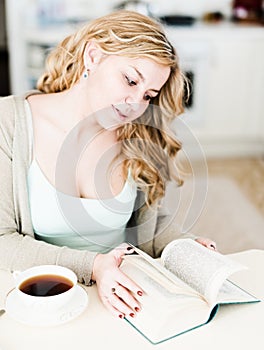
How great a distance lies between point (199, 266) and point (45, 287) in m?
0.31

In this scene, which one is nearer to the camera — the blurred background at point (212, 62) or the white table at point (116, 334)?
the white table at point (116, 334)

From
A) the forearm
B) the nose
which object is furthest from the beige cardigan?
the nose

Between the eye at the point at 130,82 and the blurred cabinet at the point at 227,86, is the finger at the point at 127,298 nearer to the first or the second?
the eye at the point at 130,82

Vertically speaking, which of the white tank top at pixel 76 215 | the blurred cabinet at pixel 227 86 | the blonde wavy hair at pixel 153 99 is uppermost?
the blonde wavy hair at pixel 153 99

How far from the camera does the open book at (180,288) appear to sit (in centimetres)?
106

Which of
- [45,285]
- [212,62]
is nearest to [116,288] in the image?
[45,285]

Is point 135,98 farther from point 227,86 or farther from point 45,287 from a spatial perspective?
point 227,86

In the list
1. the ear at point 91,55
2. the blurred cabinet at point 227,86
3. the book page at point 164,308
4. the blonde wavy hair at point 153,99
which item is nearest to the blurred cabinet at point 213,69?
the blurred cabinet at point 227,86

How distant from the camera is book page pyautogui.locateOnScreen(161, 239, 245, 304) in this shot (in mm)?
1117

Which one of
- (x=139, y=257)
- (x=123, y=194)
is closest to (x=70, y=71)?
(x=123, y=194)

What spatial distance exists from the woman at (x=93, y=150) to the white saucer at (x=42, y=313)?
0.11 meters

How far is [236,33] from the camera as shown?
12.4 ft

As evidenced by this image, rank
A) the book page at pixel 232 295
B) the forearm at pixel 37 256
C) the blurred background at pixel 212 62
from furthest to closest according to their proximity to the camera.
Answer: the blurred background at pixel 212 62 < the forearm at pixel 37 256 < the book page at pixel 232 295

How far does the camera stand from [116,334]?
1039 mm
